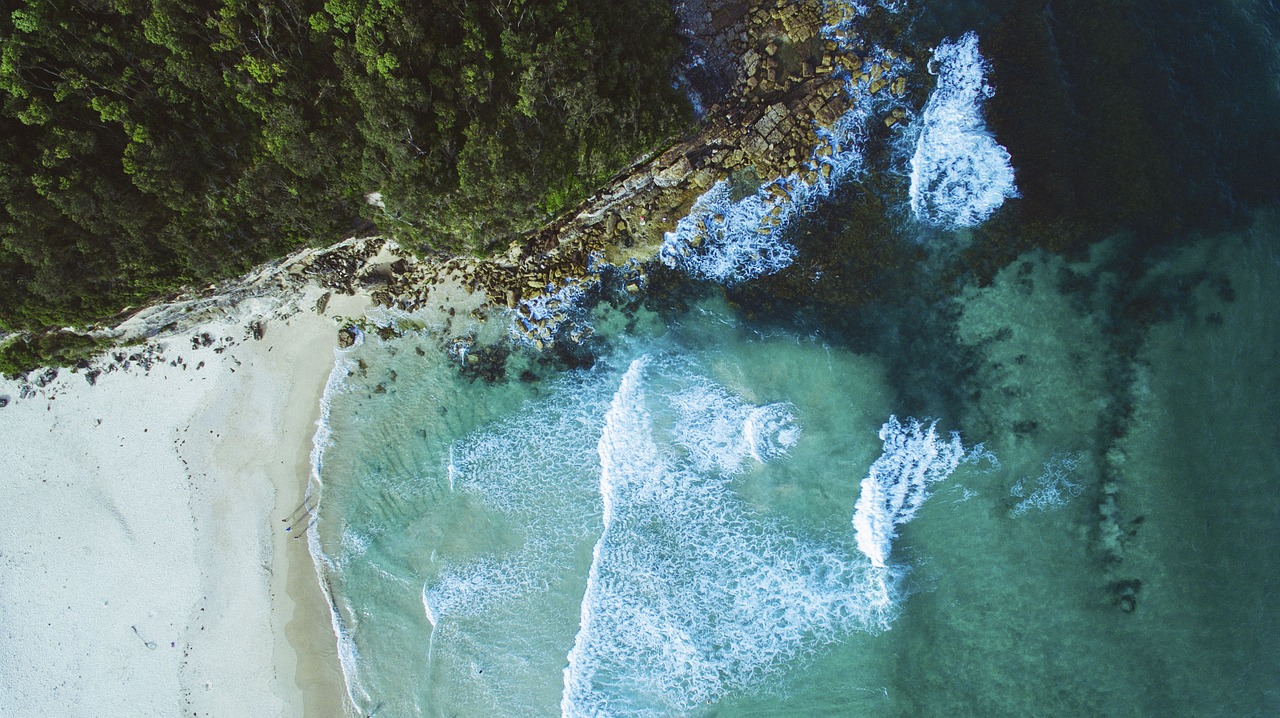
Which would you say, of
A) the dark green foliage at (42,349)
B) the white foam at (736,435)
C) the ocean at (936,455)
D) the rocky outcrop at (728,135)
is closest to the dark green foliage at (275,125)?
the dark green foliage at (42,349)

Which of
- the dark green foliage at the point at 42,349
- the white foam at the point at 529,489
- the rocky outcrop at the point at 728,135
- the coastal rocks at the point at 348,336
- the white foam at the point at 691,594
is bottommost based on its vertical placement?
the white foam at the point at 691,594

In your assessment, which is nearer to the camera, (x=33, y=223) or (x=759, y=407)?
(x=33, y=223)

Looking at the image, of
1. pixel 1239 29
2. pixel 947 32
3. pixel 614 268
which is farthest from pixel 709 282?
pixel 1239 29

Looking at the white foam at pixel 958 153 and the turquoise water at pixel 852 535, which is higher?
the white foam at pixel 958 153

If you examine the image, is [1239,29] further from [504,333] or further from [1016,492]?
[504,333]

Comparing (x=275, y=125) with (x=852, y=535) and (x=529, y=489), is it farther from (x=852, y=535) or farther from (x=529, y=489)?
Result: (x=852, y=535)

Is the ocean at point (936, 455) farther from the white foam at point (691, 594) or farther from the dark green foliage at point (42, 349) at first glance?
the dark green foliage at point (42, 349)
